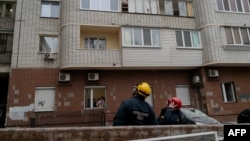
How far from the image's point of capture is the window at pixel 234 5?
580 inches

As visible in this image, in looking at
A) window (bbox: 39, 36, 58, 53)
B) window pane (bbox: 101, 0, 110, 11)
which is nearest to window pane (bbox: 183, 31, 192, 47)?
window pane (bbox: 101, 0, 110, 11)

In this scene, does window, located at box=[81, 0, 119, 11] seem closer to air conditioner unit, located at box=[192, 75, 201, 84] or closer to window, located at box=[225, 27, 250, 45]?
air conditioner unit, located at box=[192, 75, 201, 84]

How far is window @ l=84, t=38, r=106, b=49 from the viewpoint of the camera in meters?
13.7

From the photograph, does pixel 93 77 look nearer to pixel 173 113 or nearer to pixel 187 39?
pixel 187 39

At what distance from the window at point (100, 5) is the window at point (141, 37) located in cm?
189

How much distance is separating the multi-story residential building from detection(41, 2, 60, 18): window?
0.20 ft

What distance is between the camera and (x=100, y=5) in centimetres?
1350

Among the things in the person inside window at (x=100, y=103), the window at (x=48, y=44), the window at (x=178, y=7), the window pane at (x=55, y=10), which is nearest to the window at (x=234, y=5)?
the window at (x=178, y=7)

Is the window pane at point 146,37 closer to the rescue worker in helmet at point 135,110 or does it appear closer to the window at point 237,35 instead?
the window at point 237,35

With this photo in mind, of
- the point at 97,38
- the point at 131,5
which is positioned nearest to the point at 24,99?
the point at 97,38

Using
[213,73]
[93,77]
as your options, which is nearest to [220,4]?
[213,73]

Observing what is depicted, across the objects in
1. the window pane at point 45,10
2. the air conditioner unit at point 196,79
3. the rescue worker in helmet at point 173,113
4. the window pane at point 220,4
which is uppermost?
the window pane at point 220,4

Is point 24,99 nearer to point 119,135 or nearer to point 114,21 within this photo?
point 114,21

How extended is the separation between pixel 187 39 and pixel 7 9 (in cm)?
1249
